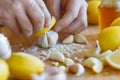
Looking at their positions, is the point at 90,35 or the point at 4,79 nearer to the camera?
the point at 4,79

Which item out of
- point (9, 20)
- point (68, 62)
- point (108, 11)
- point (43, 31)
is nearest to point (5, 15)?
point (9, 20)

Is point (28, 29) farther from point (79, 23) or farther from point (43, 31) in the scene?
point (79, 23)

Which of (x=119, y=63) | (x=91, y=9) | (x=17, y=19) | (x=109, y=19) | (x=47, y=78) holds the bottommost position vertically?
(x=47, y=78)

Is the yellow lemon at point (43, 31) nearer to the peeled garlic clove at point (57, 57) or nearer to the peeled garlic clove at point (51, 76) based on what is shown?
the peeled garlic clove at point (57, 57)

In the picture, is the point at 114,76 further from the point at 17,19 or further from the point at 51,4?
the point at 51,4

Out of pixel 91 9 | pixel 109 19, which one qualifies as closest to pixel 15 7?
pixel 109 19

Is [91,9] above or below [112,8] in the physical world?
above

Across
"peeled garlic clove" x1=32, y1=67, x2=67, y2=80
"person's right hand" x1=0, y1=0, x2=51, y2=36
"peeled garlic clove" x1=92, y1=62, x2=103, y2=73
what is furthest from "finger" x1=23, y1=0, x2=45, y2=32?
"peeled garlic clove" x1=32, y1=67, x2=67, y2=80
